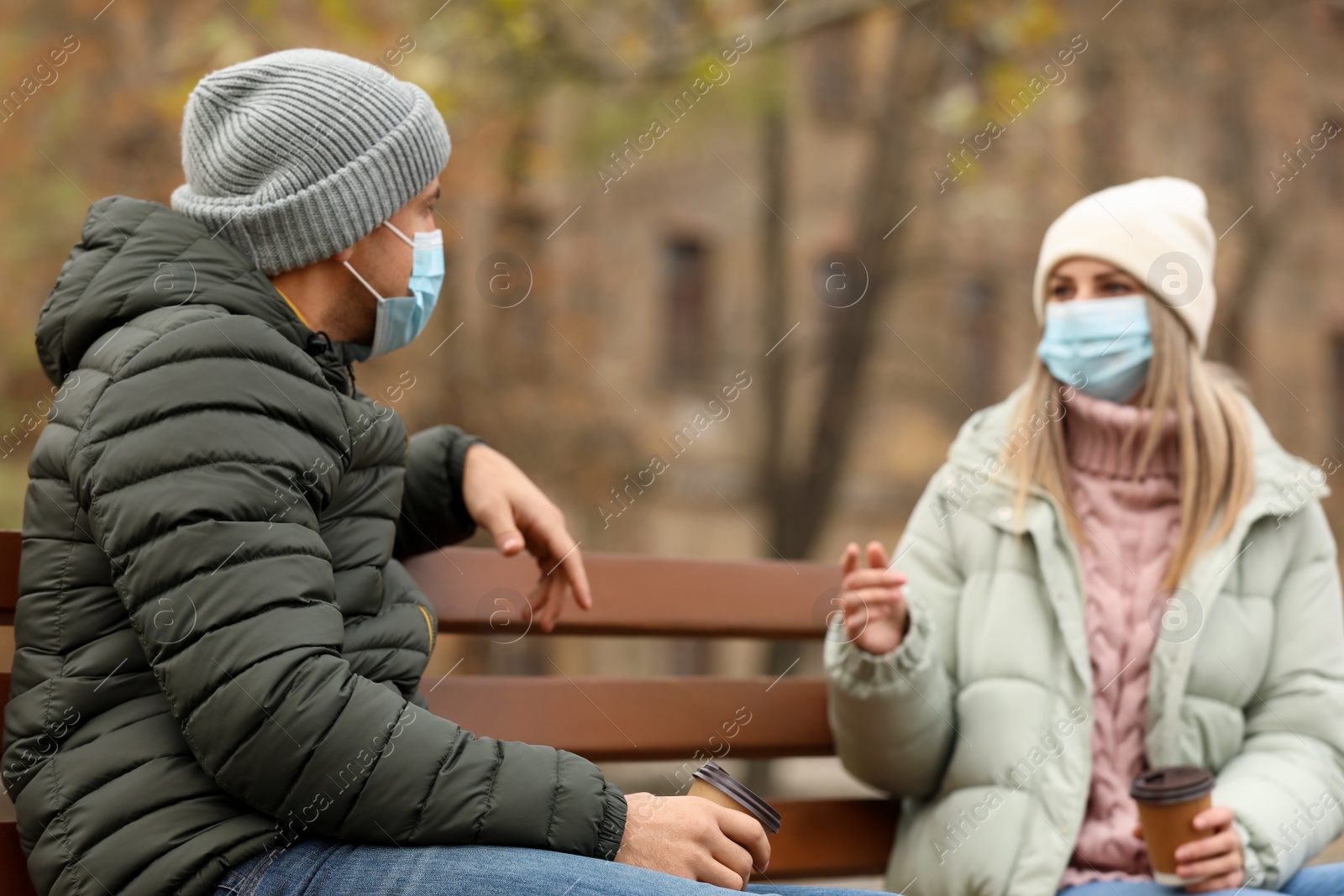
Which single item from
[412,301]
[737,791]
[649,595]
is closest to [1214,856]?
[737,791]

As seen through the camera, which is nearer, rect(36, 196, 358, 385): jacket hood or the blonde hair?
rect(36, 196, 358, 385): jacket hood

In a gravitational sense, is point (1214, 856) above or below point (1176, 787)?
below

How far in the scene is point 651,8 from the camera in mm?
10086

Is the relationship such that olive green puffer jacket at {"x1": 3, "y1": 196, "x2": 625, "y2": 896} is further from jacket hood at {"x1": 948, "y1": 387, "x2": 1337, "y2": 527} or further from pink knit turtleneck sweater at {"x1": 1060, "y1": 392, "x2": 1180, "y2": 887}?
jacket hood at {"x1": 948, "y1": 387, "x2": 1337, "y2": 527}

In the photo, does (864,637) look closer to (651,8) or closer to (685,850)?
(685,850)

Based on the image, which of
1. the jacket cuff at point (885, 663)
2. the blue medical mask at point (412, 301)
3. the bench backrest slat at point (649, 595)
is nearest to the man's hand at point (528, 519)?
the bench backrest slat at point (649, 595)

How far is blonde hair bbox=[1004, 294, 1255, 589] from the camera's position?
3.20m

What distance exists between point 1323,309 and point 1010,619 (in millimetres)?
16544

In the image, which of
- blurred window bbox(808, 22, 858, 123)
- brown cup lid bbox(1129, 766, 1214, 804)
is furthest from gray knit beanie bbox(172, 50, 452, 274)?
blurred window bbox(808, 22, 858, 123)

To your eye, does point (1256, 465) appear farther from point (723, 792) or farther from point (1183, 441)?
point (723, 792)

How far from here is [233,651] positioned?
1.84 meters

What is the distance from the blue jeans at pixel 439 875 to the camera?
6.15 feet

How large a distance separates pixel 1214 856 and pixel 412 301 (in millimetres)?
1837

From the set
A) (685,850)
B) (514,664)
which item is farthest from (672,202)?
(685,850)
